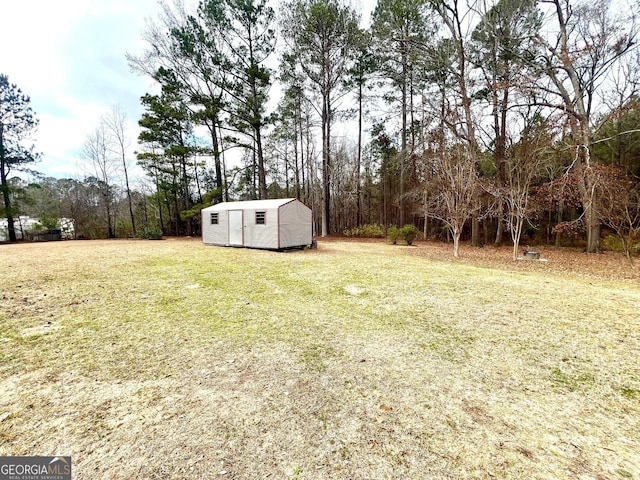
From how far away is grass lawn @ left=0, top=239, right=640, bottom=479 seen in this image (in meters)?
1.43

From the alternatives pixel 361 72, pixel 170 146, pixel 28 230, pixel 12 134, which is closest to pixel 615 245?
pixel 361 72

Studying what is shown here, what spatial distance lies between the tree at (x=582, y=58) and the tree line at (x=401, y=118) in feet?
0.19

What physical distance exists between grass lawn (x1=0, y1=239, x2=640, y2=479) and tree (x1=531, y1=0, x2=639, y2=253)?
277 inches

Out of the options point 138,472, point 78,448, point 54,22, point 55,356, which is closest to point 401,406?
point 138,472

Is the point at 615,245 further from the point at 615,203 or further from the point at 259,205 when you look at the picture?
the point at 259,205

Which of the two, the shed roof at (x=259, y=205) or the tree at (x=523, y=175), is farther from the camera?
the shed roof at (x=259, y=205)

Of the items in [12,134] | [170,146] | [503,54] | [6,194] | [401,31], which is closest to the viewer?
[503,54]

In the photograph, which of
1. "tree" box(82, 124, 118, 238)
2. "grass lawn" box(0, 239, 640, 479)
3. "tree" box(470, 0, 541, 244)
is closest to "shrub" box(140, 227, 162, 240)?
"tree" box(82, 124, 118, 238)

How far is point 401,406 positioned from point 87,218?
70.4ft

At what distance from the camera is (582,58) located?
9.50m

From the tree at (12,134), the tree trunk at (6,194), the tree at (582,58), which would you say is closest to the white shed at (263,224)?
the tree at (582,58)

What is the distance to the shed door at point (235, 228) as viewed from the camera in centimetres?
1100

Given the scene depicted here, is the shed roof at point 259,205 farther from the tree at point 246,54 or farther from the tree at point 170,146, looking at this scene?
the tree at point 170,146

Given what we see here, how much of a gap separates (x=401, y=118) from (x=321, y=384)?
53.9 feet
